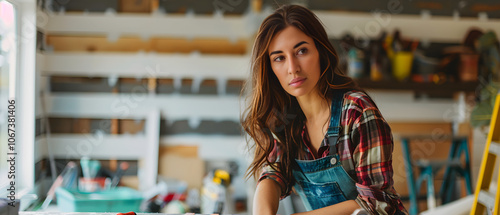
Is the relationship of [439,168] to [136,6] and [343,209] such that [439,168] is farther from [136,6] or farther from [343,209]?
[136,6]

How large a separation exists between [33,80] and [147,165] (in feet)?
2.93

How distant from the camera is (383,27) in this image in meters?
3.06

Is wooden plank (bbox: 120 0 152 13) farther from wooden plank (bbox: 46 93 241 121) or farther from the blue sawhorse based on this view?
the blue sawhorse

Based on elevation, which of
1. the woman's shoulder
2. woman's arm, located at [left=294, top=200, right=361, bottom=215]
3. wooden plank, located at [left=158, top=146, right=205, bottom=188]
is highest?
the woman's shoulder

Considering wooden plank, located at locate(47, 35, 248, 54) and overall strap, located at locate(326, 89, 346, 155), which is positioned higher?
wooden plank, located at locate(47, 35, 248, 54)

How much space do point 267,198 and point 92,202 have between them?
1.52 m

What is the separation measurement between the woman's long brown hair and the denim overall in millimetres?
33

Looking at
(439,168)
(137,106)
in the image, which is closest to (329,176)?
(439,168)

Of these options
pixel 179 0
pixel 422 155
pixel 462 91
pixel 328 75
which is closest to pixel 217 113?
pixel 179 0

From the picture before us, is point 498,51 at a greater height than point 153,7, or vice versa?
point 153,7

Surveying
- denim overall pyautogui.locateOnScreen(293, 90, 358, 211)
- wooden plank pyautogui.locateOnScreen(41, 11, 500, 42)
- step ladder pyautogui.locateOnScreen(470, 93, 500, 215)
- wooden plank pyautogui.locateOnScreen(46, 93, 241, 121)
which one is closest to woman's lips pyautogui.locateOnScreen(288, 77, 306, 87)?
denim overall pyautogui.locateOnScreen(293, 90, 358, 211)

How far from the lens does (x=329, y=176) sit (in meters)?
1.14

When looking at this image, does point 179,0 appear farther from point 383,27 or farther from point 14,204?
point 14,204

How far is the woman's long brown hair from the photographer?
1.10 metres
